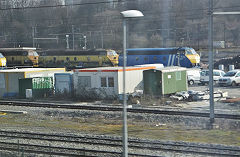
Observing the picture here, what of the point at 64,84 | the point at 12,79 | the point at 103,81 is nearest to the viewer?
the point at 103,81

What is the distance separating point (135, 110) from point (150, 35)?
4931 millimetres

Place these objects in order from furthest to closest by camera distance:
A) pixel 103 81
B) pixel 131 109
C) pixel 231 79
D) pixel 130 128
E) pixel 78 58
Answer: pixel 78 58 < pixel 231 79 < pixel 103 81 < pixel 131 109 < pixel 130 128

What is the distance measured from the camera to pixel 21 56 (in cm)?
3094

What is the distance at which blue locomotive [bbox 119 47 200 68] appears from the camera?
80.4 feet

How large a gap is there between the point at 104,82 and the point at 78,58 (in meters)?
13.8

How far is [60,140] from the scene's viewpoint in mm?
8633

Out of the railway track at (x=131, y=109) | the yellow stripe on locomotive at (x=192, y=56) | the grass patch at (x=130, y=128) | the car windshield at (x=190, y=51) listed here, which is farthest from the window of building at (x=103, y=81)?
the car windshield at (x=190, y=51)

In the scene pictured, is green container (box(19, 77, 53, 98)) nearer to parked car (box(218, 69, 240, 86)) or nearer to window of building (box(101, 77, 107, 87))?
window of building (box(101, 77, 107, 87))

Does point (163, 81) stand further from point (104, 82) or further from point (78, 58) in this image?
point (78, 58)

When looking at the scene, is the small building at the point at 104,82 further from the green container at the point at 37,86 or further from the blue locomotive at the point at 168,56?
the blue locomotive at the point at 168,56

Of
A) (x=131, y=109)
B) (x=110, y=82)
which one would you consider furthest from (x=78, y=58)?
(x=131, y=109)

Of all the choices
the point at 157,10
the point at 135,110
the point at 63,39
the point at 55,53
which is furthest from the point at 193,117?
the point at 63,39

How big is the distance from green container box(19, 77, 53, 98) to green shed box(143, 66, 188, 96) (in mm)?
5041

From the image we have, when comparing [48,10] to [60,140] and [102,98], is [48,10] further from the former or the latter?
[60,140]
